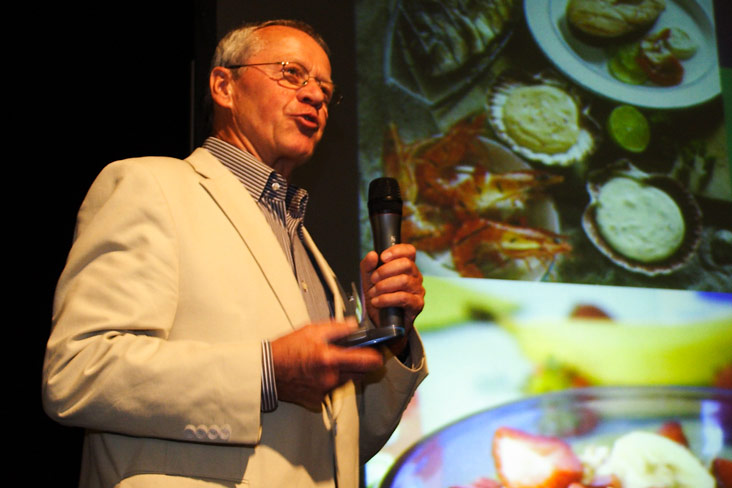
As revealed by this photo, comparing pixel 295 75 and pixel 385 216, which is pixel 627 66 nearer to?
pixel 295 75

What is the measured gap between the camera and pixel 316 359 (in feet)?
3.85

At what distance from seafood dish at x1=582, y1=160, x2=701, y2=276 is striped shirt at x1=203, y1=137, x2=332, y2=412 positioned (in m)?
1.20

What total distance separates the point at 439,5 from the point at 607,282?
1.14 m

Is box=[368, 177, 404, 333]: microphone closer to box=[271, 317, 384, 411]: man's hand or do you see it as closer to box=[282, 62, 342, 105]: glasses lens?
box=[271, 317, 384, 411]: man's hand

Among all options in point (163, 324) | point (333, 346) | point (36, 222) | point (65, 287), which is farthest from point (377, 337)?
point (36, 222)

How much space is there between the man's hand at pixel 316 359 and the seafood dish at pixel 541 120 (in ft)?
5.00

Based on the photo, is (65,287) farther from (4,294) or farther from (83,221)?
(4,294)

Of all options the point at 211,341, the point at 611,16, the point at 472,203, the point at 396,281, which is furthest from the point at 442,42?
the point at 211,341

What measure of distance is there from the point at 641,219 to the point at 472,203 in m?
0.67

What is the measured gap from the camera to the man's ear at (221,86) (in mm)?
1896

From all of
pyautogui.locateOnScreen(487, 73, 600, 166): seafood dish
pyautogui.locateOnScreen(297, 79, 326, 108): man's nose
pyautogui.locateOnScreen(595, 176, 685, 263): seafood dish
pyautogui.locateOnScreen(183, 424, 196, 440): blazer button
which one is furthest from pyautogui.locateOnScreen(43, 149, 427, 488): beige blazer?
pyautogui.locateOnScreen(595, 176, 685, 263): seafood dish

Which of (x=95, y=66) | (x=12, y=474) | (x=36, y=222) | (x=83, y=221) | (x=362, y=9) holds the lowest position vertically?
(x=12, y=474)

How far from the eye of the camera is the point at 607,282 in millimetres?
2502

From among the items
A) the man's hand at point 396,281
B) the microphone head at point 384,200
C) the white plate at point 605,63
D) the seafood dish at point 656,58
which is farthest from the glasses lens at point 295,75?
the seafood dish at point 656,58
